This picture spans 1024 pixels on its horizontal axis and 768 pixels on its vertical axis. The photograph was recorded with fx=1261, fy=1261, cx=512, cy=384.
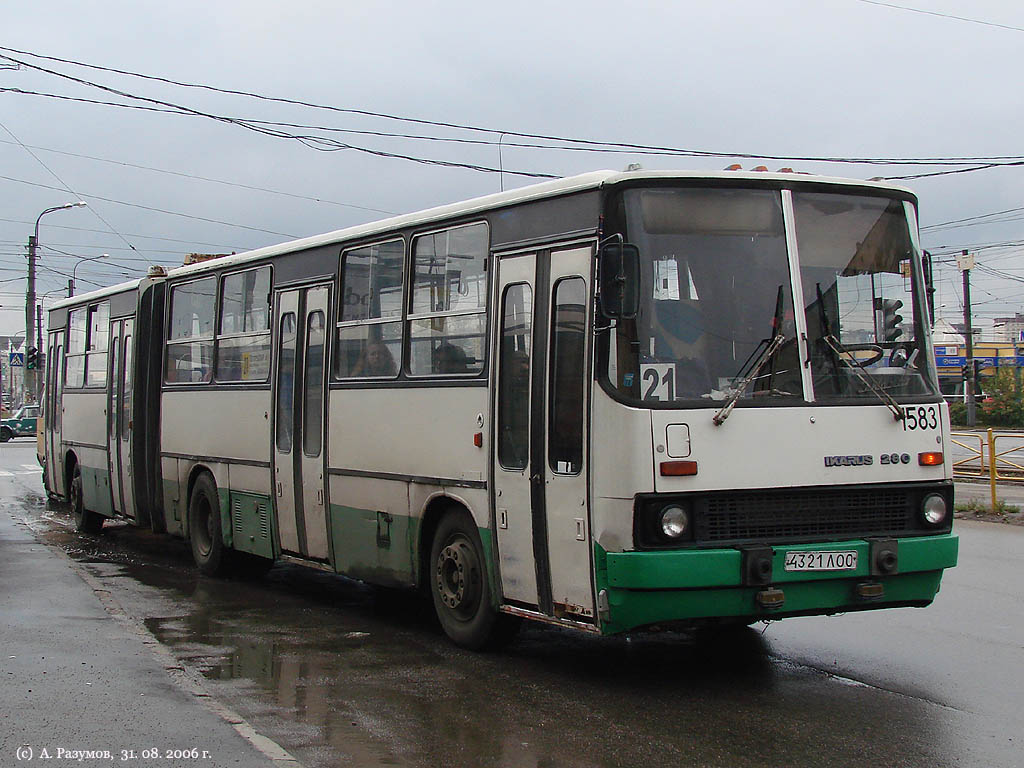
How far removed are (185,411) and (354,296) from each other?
13.4ft

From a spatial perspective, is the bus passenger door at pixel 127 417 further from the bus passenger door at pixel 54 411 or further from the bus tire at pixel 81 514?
the bus passenger door at pixel 54 411

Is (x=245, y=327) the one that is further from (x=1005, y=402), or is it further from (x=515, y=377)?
(x=1005, y=402)

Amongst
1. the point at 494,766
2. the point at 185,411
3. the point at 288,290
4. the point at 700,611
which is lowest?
the point at 494,766

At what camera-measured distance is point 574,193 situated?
7785 millimetres

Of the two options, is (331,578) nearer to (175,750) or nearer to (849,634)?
(849,634)

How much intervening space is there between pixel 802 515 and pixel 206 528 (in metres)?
7.79

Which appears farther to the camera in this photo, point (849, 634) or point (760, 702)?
Answer: point (849, 634)

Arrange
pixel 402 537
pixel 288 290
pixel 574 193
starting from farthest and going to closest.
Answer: pixel 288 290
pixel 402 537
pixel 574 193

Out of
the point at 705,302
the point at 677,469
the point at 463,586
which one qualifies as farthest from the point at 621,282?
the point at 463,586

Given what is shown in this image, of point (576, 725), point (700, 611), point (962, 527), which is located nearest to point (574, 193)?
point (700, 611)

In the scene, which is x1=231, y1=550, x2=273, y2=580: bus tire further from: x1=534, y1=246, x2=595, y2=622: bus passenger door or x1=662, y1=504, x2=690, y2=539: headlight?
x1=662, y1=504, x2=690, y2=539: headlight

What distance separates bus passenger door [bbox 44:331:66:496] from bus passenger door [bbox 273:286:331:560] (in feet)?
26.8

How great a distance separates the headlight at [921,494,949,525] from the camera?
7.71 m

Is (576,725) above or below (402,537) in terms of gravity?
below
